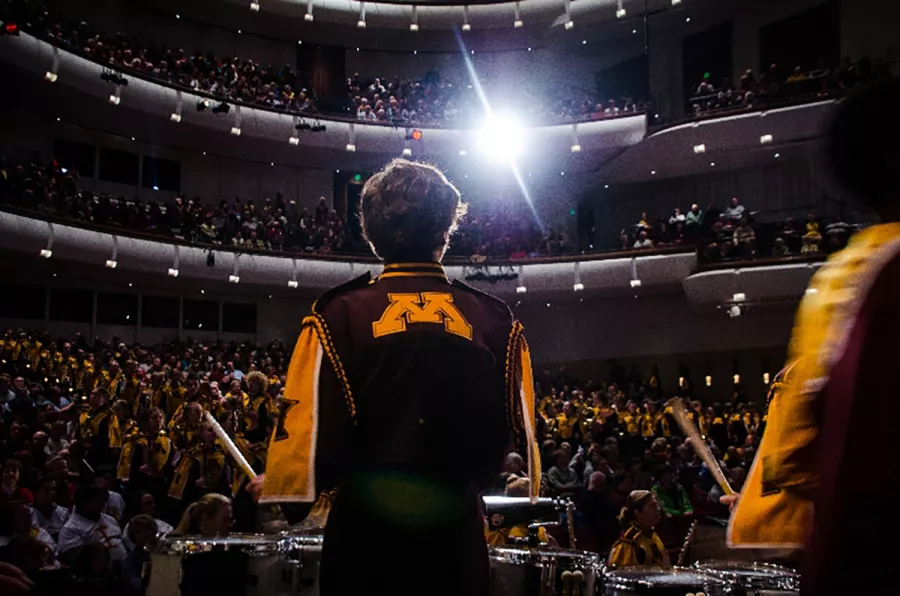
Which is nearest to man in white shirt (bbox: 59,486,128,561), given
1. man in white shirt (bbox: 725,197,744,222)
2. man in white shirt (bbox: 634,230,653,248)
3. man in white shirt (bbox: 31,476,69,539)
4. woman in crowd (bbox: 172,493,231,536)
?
man in white shirt (bbox: 31,476,69,539)

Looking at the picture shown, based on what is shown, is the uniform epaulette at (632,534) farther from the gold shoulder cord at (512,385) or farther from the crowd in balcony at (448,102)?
the crowd in balcony at (448,102)

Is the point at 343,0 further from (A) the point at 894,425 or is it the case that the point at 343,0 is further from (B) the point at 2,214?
(A) the point at 894,425

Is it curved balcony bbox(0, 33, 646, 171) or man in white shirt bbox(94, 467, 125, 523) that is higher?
curved balcony bbox(0, 33, 646, 171)

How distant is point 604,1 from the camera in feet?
73.9

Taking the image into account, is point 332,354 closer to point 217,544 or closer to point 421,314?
point 421,314

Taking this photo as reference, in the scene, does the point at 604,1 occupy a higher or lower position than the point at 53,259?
higher

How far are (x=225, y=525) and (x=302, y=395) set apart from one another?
2941 mm

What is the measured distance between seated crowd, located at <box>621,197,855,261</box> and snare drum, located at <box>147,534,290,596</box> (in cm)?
1597

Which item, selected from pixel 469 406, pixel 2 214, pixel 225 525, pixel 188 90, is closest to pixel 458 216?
pixel 469 406

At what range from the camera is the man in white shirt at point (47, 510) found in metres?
7.27

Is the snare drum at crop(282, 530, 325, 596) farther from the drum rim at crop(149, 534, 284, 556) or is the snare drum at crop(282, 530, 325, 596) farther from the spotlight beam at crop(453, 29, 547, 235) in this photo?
the spotlight beam at crop(453, 29, 547, 235)

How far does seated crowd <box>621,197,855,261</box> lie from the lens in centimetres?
1841

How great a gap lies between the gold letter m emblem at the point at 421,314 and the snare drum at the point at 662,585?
1.73 metres

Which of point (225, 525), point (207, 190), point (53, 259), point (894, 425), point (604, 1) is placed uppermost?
point (604, 1)
